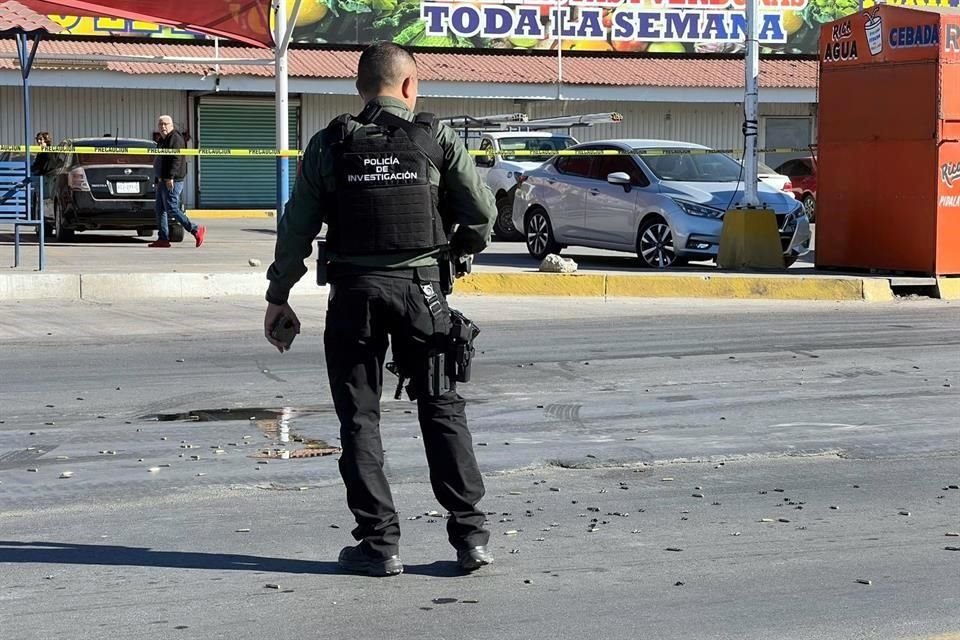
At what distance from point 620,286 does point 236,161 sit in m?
21.3

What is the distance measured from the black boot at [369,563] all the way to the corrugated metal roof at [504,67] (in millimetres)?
28325

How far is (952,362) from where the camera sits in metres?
11.1

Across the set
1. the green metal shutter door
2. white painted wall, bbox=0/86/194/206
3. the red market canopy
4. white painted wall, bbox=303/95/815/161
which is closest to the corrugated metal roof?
white painted wall, bbox=303/95/815/161

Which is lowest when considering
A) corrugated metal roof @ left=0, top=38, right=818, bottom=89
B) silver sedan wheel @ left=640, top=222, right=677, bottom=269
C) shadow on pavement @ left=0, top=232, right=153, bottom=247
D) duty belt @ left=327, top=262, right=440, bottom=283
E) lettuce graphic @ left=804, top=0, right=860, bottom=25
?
shadow on pavement @ left=0, top=232, right=153, bottom=247

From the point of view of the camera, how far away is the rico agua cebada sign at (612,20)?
1428 inches

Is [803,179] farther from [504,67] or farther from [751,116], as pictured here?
[751,116]

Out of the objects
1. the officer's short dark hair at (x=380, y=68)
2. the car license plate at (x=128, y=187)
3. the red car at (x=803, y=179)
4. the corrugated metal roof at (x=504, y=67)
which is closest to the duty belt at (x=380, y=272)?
the officer's short dark hair at (x=380, y=68)

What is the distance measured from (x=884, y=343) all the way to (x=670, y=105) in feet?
89.4

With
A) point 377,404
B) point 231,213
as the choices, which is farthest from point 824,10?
point 377,404

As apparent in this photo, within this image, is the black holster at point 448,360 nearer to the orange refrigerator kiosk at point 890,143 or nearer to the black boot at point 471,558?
the black boot at point 471,558

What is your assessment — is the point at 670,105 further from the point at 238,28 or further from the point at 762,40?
the point at 238,28

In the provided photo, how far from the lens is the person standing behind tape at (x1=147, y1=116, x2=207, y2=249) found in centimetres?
1986

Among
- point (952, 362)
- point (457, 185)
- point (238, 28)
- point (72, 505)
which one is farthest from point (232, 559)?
point (238, 28)

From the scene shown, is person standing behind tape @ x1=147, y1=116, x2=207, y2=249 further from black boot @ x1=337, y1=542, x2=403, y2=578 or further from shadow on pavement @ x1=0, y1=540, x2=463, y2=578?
black boot @ x1=337, y1=542, x2=403, y2=578
